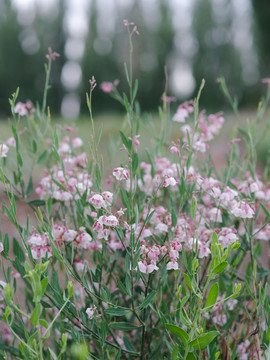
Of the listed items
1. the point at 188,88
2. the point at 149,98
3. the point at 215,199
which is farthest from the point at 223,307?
the point at 149,98

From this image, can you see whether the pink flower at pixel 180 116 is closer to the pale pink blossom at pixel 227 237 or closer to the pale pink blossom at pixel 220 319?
the pale pink blossom at pixel 227 237

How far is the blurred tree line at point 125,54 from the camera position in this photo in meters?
12.6

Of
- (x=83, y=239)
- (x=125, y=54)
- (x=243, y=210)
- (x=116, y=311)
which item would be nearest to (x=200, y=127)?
(x=243, y=210)

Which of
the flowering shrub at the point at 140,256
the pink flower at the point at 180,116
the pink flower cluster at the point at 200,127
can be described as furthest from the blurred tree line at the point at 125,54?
the flowering shrub at the point at 140,256

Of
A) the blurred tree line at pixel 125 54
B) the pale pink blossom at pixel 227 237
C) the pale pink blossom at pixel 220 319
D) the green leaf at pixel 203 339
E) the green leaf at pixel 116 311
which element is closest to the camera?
the green leaf at pixel 203 339

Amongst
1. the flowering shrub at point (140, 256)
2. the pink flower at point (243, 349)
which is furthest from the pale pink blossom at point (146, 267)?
the pink flower at point (243, 349)

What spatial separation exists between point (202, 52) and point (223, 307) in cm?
1225

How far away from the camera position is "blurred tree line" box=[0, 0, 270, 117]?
41.2 feet

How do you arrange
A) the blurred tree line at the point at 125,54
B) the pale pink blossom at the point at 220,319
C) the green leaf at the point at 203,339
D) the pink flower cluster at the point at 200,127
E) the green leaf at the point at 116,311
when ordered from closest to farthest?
the green leaf at the point at 203,339 < the green leaf at the point at 116,311 < the pale pink blossom at the point at 220,319 < the pink flower cluster at the point at 200,127 < the blurred tree line at the point at 125,54

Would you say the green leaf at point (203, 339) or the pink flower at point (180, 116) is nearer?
the green leaf at point (203, 339)

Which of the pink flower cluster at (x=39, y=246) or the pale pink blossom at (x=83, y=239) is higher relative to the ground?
the pink flower cluster at (x=39, y=246)

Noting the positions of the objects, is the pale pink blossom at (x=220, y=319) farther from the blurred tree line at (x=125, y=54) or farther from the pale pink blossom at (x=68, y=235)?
the blurred tree line at (x=125, y=54)

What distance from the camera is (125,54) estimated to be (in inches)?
516

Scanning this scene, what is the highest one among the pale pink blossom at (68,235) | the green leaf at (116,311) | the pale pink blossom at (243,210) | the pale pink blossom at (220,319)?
the pale pink blossom at (243,210)
